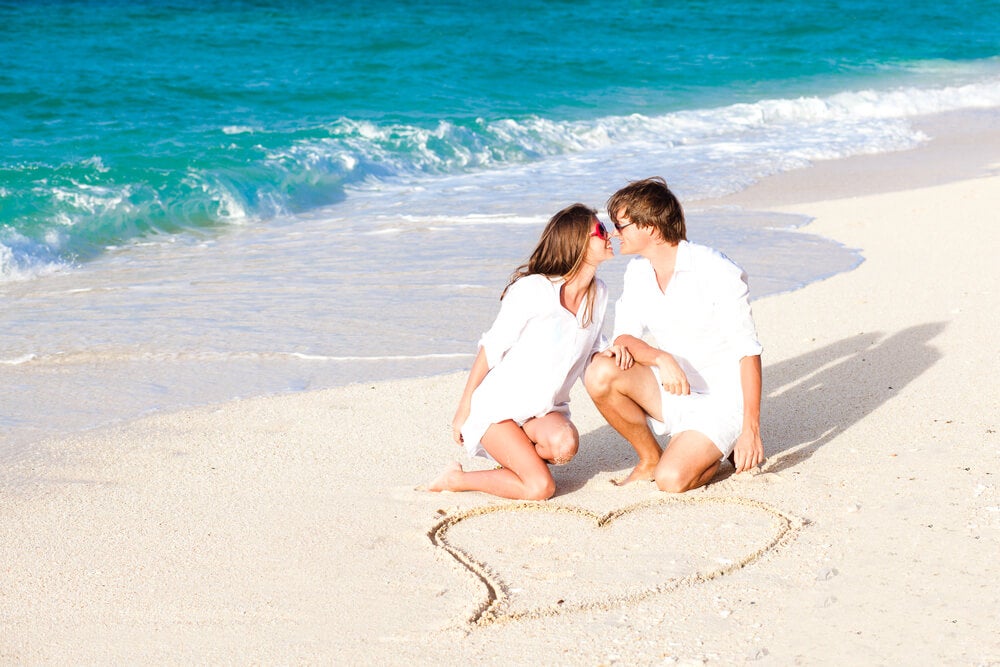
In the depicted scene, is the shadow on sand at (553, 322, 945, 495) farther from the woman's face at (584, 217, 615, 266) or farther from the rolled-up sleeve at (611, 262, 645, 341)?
the woman's face at (584, 217, 615, 266)

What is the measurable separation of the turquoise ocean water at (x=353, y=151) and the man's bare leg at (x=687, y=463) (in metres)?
1.99

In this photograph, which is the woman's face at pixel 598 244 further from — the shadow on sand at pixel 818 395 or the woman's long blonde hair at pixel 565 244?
the shadow on sand at pixel 818 395

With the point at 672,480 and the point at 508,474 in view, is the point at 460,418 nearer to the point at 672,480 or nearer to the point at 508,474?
the point at 508,474

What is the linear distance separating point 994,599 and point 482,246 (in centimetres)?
591

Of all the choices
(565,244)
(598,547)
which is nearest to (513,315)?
(565,244)

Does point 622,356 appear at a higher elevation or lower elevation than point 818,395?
higher

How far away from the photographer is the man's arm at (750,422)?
13.0 ft

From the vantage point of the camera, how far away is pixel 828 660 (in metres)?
2.78

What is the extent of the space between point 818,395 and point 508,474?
70.1 inches

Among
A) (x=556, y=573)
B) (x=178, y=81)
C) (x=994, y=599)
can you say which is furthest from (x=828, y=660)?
(x=178, y=81)

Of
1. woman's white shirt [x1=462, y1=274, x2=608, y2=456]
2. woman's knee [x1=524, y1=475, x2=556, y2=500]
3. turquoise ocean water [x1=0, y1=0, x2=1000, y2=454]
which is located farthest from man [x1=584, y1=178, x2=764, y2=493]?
turquoise ocean water [x1=0, y1=0, x2=1000, y2=454]

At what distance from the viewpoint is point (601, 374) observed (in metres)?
4.10

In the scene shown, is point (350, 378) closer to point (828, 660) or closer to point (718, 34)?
point (828, 660)

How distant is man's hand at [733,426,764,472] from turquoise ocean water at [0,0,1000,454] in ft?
7.09
